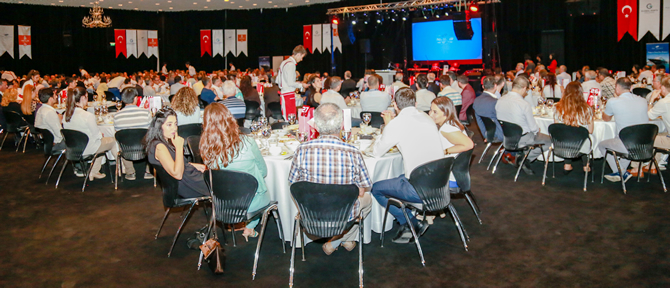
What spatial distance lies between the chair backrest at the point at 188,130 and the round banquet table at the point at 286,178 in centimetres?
186

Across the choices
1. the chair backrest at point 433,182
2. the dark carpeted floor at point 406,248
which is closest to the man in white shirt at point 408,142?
the chair backrest at point 433,182

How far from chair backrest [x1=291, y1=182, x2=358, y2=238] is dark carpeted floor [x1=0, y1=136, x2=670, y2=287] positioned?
0.50 meters

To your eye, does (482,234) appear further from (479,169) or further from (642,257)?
(479,169)

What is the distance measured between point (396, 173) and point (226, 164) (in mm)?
1521

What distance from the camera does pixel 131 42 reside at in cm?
2258

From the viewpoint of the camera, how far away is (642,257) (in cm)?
391

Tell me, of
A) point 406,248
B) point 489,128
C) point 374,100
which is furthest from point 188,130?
point 489,128

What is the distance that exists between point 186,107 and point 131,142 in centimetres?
74

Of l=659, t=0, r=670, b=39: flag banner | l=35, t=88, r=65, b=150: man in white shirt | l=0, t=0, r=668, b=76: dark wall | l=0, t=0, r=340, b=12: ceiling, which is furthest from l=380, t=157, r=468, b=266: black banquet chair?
l=0, t=0, r=340, b=12: ceiling

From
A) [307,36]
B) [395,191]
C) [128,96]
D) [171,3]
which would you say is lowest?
[395,191]

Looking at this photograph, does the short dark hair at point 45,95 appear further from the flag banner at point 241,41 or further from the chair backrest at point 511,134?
the flag banner at point 241,41

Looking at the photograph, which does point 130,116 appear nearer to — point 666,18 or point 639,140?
point 639,140

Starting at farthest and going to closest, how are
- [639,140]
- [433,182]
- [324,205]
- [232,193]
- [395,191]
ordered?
[639,140] < [395,191] < [433,182] < [232,193] < [324,205]

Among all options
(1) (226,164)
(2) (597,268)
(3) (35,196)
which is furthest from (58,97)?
(2) (597,268)
